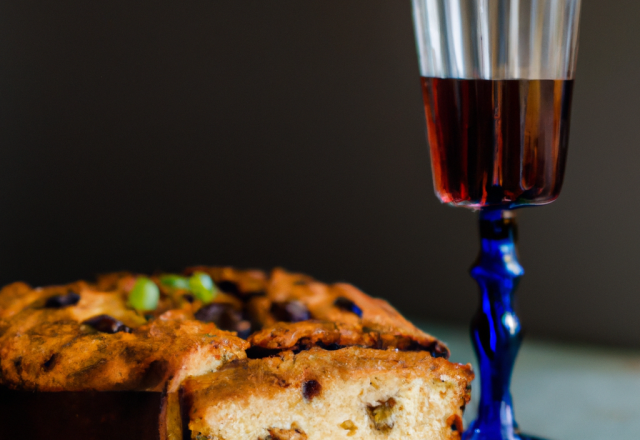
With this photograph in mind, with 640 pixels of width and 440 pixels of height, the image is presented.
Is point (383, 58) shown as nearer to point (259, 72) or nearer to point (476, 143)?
point (259, 72)

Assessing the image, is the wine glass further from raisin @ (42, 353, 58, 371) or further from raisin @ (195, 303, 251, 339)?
raisin @ (42, 353, 58, 371)

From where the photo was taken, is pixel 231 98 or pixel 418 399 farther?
pixel 231 98

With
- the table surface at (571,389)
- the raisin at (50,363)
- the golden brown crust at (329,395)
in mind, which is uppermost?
the raisin at (50,363)

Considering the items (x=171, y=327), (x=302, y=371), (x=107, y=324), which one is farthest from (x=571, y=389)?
(x=107, y=324)

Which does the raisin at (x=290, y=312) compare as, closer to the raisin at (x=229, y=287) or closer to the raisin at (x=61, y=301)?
the raisin at (x=229, y=287)

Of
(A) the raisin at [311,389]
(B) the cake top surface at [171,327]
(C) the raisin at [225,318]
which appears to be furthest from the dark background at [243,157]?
(A) the raisin at [311,389]

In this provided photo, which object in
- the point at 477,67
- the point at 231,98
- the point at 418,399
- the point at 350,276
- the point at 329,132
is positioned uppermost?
the point at 477,67

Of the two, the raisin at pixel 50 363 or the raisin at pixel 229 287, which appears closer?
the raisin at pixel 50 363

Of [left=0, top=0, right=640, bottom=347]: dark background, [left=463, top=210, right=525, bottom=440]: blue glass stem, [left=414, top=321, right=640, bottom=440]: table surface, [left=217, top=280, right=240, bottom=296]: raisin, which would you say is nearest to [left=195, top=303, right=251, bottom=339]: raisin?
[left=217, top=280, right=240, bottom=296]: raisin

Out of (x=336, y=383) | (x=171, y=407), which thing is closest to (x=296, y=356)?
(x=336, y=383)
